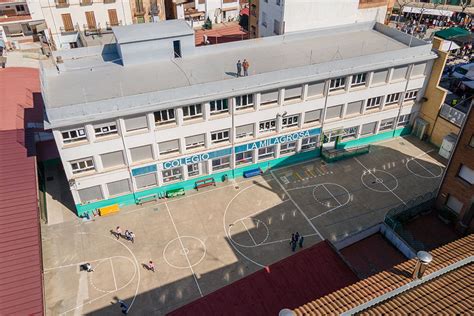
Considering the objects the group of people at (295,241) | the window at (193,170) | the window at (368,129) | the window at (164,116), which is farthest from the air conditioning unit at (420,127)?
the window at (164,116)

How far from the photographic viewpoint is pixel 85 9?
209 feet

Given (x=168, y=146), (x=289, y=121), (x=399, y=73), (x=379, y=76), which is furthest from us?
(x=399, y=73)

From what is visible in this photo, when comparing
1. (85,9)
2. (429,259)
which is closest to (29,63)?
(85,9)

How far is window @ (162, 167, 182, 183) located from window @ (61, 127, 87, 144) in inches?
354

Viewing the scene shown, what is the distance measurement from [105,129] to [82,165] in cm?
435

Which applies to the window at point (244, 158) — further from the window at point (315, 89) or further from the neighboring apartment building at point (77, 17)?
the neighboring apartment building at point (77, 17)

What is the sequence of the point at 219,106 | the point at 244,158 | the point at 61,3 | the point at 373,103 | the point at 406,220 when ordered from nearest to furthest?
the point at 406,220 < the point at 219,106 < the point at 244,158 < the point at 373,103 < the point at 61,3

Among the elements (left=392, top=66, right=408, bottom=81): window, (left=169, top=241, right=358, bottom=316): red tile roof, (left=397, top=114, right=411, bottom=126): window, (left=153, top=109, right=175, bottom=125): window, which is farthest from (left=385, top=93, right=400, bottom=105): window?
(left=169, top=241, right=358, bottom=316): red tile roof

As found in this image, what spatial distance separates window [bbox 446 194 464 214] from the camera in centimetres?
2978

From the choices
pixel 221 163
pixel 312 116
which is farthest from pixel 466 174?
pixel 221 163

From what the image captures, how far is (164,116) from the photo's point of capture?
3634cm

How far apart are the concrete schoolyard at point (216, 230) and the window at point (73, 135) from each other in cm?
900

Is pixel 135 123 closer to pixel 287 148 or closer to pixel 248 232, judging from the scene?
pixel 248 232

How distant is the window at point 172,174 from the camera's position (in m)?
39.9
